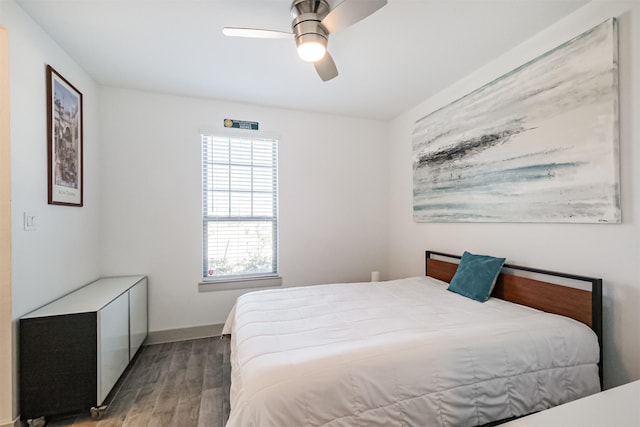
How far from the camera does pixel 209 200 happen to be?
3229mm

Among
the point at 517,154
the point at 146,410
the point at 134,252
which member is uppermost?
the point at 517,154

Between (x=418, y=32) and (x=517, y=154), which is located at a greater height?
(x=418, y=32)

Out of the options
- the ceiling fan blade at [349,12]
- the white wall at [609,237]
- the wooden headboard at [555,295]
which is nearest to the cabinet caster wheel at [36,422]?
the ceiling fan blade at [349,12]

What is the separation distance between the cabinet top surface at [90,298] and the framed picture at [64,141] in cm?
74

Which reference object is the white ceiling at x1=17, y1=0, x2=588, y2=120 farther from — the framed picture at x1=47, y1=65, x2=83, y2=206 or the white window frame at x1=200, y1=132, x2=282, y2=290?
the white window frame at x1=200, y1=132, x2=282, y2=290

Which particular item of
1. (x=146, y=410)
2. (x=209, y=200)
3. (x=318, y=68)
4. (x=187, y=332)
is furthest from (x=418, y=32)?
(x=187, y=332)

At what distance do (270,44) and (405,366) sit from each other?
7.73 feet

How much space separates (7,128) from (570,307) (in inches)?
147

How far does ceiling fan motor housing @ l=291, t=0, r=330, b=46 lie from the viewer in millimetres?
1667

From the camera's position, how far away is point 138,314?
2.63 metres

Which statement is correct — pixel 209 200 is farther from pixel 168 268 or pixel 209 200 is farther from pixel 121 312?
pixel 121 312

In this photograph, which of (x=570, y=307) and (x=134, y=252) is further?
(x=134, y=252)

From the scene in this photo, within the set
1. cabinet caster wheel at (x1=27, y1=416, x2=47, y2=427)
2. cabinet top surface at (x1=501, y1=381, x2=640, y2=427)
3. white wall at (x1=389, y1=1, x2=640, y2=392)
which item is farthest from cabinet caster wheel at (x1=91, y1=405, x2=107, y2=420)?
white wall at (x1=389, y1=1, x2=640, y2=392)

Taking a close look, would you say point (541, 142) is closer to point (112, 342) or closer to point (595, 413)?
point (595, 413)
